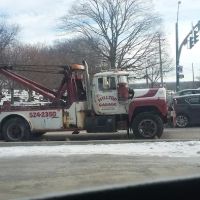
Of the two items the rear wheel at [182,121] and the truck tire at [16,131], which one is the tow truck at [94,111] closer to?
the truck tire at [16,131]

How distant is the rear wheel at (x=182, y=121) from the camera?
22.4 m

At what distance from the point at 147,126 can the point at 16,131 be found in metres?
4.24

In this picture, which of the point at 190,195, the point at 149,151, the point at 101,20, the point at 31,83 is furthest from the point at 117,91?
the point at 101,20

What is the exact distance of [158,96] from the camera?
58.5ft

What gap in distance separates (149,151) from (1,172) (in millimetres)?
4059

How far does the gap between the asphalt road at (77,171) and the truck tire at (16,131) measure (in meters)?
5.25

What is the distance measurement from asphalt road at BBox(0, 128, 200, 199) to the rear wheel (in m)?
10.2

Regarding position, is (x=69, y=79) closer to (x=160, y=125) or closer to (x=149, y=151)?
(x=160, y=125)

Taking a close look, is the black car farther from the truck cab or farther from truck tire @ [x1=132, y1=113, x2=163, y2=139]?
the truck cab

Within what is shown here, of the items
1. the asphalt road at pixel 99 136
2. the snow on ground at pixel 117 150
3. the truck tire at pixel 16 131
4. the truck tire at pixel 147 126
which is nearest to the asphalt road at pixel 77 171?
the snow on ground at pixel 117 150

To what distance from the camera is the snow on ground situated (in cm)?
1302

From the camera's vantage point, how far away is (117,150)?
1361 cm

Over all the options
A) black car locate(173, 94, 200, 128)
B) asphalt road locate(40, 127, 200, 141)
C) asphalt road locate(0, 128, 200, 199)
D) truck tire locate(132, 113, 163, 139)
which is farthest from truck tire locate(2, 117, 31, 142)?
black car locate(173, 94, 200, 128)

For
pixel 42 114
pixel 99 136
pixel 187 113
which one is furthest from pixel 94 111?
pixel 187 113
